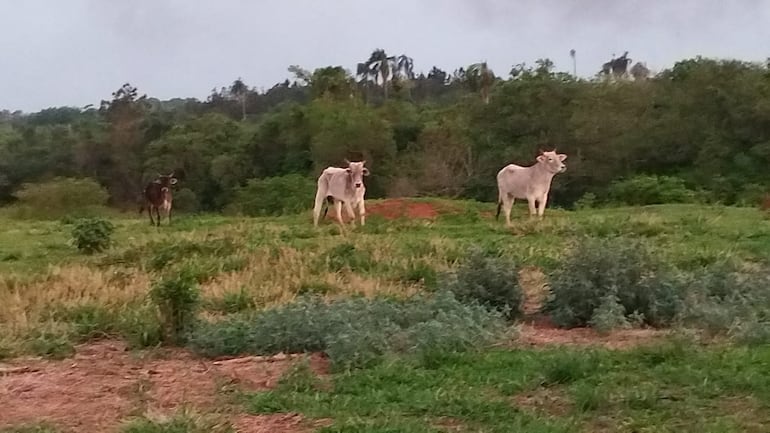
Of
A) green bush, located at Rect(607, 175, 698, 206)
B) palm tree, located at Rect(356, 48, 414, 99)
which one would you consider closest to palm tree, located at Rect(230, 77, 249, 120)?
palm tree, located at Rect(356, 48, 414, 99)

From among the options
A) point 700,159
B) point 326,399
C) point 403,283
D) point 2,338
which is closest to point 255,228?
point 403,283

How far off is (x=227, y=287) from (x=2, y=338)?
2402 millimetres

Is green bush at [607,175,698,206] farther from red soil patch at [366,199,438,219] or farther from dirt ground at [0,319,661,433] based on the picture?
dirt ground at [0,319,661,433]

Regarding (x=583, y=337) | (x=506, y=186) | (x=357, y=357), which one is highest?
(x=506, y=186)

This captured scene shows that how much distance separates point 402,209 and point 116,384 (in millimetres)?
14448

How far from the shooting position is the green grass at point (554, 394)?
4.84m

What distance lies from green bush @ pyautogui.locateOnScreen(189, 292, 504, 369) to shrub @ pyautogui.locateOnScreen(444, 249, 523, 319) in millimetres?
412

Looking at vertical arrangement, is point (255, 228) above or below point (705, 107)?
below

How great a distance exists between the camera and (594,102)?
1242 inches

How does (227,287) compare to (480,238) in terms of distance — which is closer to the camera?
(227,287)

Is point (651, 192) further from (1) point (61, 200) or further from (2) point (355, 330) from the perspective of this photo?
(2) point (355, 330)

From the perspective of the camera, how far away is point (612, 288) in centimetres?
780

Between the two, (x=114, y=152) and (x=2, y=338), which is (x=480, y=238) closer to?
(x=2, y=338)

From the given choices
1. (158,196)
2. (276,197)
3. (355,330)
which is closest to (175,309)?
(355,330)
